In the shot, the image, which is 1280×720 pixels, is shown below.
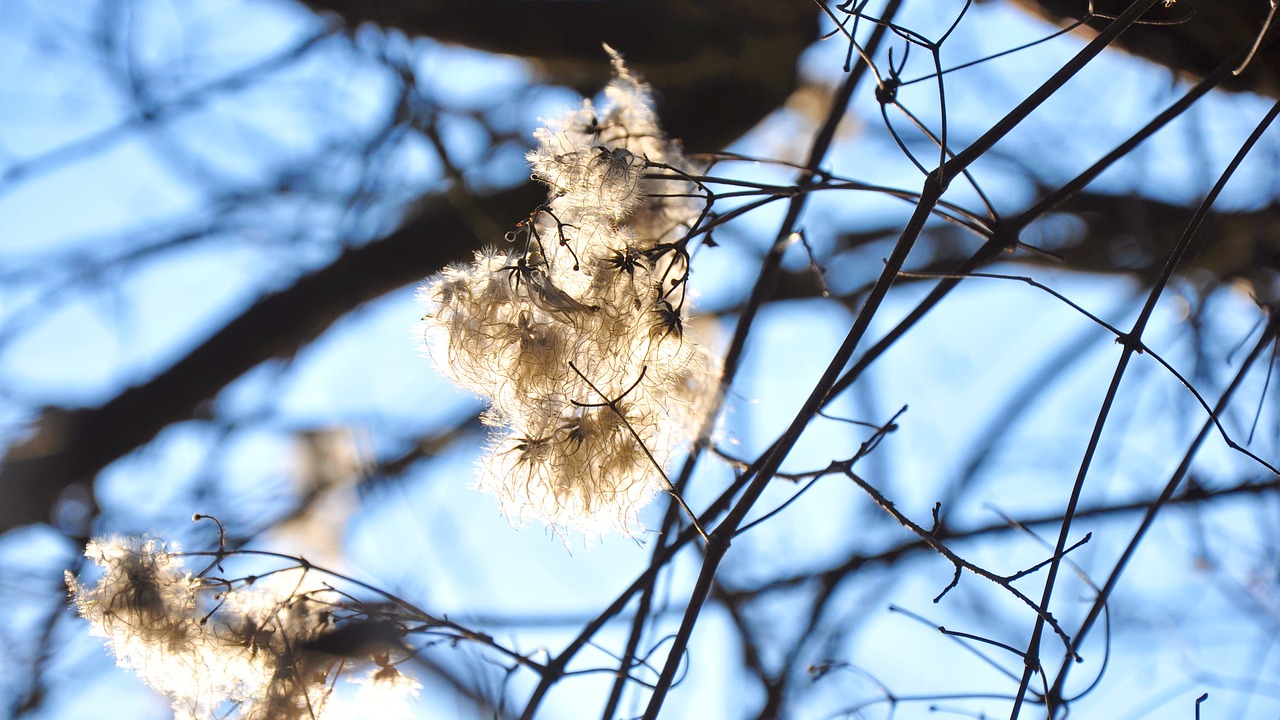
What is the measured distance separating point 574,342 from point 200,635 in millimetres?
654

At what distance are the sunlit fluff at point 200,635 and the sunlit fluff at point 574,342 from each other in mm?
354

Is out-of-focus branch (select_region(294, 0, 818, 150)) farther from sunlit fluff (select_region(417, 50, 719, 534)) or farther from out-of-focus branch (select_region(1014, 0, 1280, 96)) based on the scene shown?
sunlit fluff (select_region(417, 50, 719, 534))

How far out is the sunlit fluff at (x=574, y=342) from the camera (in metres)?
0.86

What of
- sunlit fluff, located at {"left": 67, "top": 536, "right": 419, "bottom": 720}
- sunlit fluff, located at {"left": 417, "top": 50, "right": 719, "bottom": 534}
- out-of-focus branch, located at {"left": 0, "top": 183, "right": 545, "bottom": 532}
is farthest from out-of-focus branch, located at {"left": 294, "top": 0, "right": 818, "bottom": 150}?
sunlit fluff, located at {"left": 67, "top": 536, "right": 419, "bottom": 720}

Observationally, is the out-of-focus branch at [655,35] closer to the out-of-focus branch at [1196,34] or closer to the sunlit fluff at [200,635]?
the out-of-focus branch at [1196,34]

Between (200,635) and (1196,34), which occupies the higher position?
(1196,34)

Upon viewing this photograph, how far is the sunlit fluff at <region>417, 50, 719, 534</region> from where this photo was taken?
86 cm

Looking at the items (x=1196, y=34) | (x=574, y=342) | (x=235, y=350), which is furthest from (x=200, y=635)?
(x=1196, y=34)

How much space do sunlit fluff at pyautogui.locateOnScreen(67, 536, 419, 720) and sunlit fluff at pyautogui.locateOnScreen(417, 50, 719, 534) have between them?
35cm

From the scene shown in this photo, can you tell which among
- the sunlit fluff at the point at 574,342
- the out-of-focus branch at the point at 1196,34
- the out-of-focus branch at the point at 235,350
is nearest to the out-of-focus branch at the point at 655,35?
the out-of-focus branch at the point at 235,350

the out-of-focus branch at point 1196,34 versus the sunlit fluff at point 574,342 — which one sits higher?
the out-of-focus branch at point 1196,34

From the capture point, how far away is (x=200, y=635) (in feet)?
3.51

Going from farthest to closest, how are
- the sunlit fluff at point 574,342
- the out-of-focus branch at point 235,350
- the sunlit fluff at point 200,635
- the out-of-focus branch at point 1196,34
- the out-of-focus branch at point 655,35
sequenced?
the out-of-focus branch at point 235,350, the out-of-focus branch at point 655,35, the out-of-focus branch at point 1196,34, the sunlit fluff at point 200,635, the sunlit fluff at point 574,342

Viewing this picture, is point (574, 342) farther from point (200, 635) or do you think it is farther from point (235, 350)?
point (235, 350)
